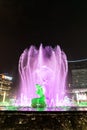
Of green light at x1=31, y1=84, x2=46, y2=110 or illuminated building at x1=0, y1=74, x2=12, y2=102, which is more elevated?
illuminated building at x1=0, y1=74, x2=12, y2=102

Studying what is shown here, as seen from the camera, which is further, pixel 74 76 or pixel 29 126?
pixel 74 76

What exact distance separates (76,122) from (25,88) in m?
19.6

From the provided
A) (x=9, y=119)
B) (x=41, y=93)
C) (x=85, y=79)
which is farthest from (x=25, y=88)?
(x=85, y=79)

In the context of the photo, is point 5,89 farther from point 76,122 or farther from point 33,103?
point 76,122

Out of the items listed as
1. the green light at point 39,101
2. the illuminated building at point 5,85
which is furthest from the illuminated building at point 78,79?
the green light at point 39,101

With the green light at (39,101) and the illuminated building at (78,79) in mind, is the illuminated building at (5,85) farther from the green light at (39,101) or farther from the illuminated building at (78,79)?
the green light at (39,101)

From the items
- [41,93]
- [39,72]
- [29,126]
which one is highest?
[39,72]

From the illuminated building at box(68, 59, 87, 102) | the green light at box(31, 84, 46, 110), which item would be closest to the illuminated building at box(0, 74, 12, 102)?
the illuminated building at box(68, 59, 87, 102)

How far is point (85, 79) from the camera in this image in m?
80.8

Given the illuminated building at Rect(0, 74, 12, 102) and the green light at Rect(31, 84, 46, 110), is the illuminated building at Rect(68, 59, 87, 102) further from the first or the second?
the green light at Rect(31, 84, 46, 110)

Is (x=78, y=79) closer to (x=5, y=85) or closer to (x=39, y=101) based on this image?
(x=5, y=85)

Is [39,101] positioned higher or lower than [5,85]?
lower

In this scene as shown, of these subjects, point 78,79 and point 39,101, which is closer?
point 39,101

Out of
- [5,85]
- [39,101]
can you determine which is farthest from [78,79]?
[39,101]
